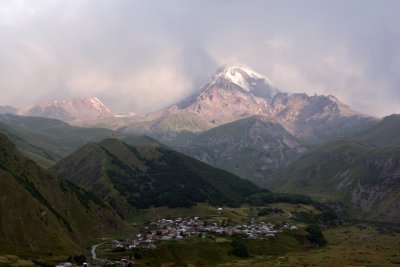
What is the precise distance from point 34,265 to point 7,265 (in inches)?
460

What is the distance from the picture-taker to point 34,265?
198m

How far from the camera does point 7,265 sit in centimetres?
19000
